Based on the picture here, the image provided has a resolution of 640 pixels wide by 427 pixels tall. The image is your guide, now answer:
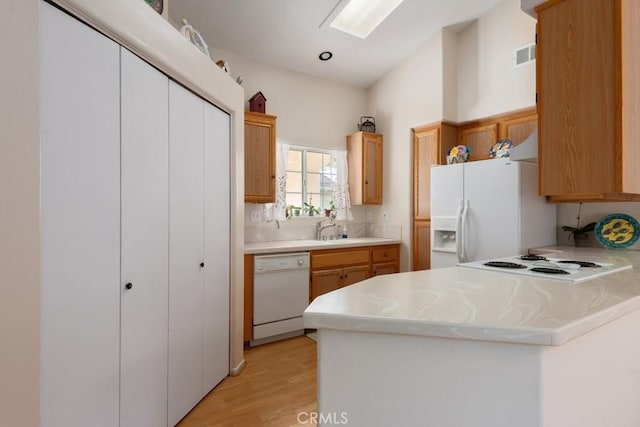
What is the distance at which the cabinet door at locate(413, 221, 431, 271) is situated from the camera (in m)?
3.59

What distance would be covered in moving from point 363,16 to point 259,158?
1842 mm

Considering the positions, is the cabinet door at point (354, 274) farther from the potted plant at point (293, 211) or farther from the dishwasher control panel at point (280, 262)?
the potted plant at point (293, 211)

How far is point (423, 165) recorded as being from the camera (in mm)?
3693

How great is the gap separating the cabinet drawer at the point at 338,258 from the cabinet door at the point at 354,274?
56 mm

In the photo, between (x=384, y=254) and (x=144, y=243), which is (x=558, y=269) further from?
(x=384, y=254)

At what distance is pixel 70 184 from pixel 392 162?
3478mm

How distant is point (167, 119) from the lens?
1.71m

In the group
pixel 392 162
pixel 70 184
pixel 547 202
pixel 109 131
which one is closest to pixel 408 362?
pixel 70 184

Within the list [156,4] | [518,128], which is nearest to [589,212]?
[518,128]

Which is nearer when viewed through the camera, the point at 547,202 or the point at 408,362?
the point at 408,362

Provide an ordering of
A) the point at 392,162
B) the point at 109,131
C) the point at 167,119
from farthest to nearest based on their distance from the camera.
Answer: the point at 392,162
the point at 167,119
the point at 109,131

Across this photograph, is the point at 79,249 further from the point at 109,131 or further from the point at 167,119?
the point at 167,119

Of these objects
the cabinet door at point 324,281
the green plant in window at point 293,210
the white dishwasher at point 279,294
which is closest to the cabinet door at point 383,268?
the cabinet door at point 324,281

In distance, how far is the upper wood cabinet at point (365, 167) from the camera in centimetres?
399
